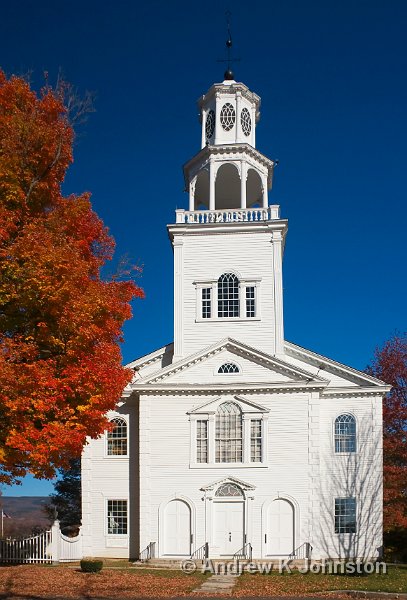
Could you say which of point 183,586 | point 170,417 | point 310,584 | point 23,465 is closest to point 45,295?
point 23,465

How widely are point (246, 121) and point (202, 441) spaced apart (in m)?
15.5

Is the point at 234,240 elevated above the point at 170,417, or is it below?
above

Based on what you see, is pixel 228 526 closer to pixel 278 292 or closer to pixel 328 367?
pixel 328 367

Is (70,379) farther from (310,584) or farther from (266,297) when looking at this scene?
(266,297)

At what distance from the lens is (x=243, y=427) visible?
3041 cm

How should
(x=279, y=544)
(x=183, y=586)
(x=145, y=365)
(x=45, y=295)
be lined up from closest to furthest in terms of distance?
(x=45, y=295) < (x=183, y=586) < (x=279, y=544) < (x=145, y=365)

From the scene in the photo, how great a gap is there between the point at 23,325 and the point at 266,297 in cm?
1737

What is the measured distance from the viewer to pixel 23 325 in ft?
56.2

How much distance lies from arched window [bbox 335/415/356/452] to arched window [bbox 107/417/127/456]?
30.3ft

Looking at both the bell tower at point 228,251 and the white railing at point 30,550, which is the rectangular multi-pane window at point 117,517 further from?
the bell tower at point 228,251

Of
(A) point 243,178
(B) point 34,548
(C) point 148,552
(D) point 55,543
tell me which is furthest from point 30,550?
(A) point 243,178

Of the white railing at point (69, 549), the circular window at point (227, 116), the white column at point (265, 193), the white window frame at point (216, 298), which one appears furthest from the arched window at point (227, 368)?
the circular window at point (227, 116)

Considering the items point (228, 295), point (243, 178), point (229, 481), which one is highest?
point (243, 178)

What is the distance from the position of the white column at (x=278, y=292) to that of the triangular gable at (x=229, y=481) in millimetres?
5851
